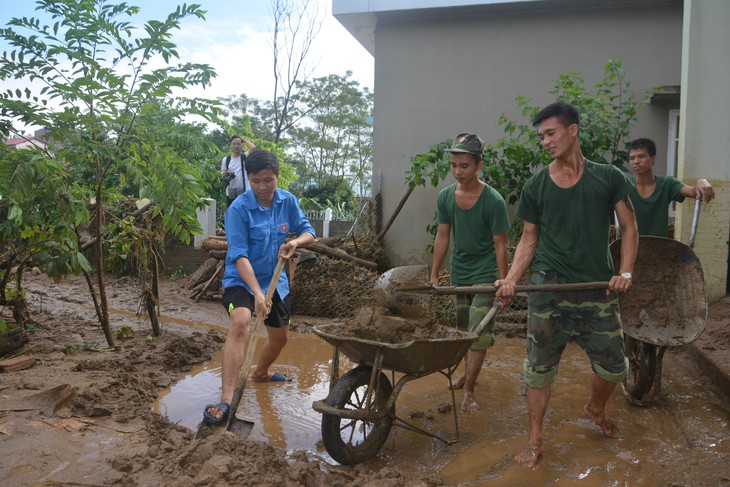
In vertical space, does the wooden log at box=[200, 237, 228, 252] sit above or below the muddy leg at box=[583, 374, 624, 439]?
above

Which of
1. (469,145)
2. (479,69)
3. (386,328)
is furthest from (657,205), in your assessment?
(479,69)

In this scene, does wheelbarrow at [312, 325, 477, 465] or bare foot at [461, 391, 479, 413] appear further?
bare foot at [461, 391, 479, 413]

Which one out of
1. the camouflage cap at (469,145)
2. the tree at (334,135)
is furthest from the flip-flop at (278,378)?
the tree at (334,135)

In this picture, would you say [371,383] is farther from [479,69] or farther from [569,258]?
[479,69]

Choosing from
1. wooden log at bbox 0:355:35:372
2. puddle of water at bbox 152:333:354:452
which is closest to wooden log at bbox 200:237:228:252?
puddle of water at bbox 152:333:354:452

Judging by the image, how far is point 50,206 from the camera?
4770 mm

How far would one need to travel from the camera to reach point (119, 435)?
138 inches

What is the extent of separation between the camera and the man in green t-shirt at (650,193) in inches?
178

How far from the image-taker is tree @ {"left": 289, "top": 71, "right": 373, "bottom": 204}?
93.6ft

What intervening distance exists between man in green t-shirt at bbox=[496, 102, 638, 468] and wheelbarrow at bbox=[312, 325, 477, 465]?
0.47 metres

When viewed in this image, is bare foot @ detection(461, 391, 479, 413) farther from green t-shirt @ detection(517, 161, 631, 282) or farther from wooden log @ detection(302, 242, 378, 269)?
wooden log @ detection(302, 242, 378, 269)

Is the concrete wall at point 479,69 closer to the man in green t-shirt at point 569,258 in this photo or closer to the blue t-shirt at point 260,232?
the blue t-shirt at point 260,232

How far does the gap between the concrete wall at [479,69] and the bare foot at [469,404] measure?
17.4 ft

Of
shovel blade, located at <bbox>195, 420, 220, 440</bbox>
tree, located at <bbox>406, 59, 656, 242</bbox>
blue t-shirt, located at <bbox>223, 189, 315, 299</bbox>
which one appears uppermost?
tree, located at <bbox>406, 59, 656, 242</bbox>
